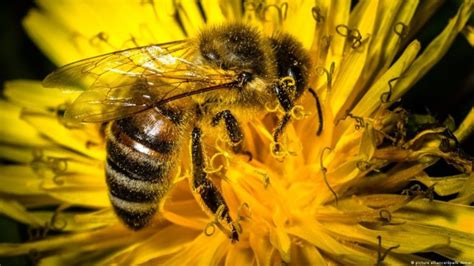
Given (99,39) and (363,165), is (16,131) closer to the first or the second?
(99,39)

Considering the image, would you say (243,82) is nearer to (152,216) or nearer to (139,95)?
(139,95)

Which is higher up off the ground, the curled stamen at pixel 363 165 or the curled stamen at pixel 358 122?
the curled stamen at pixel 358 122

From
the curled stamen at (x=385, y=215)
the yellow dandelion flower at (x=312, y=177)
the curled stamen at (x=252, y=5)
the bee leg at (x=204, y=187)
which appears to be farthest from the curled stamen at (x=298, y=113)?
the curled stamen at (x=252, y=5)

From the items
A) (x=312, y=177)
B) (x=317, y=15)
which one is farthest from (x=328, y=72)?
(x=312, y=177)

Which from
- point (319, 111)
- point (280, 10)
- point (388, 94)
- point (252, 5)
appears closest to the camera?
point (388, 94)

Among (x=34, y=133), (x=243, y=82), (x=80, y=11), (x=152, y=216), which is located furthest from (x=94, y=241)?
Answer: (x=80, y=11)

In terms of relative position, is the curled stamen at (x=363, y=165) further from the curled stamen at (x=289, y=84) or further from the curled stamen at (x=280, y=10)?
the curled stamen at (x=280, y=10)

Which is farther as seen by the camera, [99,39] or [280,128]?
[99,39]
